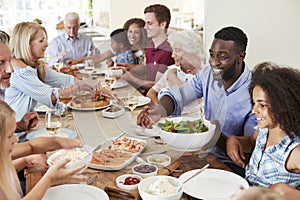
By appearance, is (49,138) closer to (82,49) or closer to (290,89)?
(290,89)

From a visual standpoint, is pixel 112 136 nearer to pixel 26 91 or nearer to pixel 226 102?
pixel 226 102

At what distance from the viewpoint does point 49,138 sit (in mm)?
1478

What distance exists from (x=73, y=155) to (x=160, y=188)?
0.37 m

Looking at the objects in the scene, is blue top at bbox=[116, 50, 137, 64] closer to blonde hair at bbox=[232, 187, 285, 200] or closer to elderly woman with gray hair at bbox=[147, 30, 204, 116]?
elderly woman with gray hair at bbox=[147, 30, 204, 116]

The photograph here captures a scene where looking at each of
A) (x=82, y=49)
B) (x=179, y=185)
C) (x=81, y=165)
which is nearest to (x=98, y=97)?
(x=81, y=165)

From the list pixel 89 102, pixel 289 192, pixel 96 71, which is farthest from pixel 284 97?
pixel 96 71

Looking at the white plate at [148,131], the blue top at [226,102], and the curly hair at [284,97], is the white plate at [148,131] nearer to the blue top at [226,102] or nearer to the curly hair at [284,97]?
the blue top at [226,102]

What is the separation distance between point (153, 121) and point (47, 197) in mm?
587

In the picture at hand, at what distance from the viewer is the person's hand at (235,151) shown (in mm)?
1462

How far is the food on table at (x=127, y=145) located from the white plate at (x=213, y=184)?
26cm

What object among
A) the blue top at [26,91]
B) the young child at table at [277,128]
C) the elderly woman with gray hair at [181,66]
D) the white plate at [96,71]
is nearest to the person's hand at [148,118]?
the elderly woman with gray hair at [181,66]

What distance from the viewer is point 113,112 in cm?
186

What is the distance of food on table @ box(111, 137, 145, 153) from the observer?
57.6 inches

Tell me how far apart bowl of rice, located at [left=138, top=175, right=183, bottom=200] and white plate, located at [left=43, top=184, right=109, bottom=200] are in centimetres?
12
